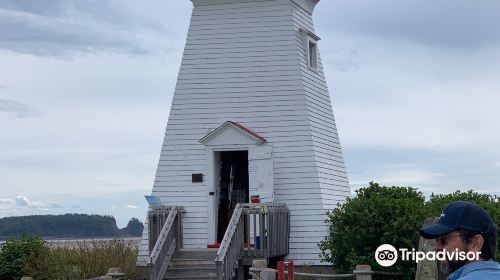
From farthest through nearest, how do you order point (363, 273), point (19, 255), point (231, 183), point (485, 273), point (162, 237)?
1. point (231, 183)
2. point (19, 255)
3. point (162, 237)
4. point (363, 273)
5. point (485, 273)

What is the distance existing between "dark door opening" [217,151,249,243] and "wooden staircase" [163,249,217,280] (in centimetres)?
179

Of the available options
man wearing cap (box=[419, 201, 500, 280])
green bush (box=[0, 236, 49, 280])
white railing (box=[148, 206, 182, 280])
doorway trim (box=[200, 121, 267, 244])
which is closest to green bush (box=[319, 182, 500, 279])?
doorway trim (box=[200, 121, 267, 244])

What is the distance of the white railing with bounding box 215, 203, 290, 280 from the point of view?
18.3 m

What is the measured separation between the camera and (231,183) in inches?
861

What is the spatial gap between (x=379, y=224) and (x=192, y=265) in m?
4.53

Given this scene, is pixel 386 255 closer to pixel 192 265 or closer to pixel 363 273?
pixel 363 273

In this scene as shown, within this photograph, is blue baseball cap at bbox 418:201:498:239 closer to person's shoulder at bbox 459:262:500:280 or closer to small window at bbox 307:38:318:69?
person's shoulder at bbox 459:262:500:280

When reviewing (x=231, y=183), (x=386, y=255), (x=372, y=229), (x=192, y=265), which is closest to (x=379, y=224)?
(x=372, y=229)

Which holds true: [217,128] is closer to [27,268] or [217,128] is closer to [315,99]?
[315,99]

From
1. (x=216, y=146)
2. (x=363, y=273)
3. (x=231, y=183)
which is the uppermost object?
(x=216, y=146)

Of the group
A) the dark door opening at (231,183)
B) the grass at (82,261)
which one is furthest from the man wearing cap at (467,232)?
the dark door opening at (231,183)

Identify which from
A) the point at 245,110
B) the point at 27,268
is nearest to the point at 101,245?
the point at 27,268

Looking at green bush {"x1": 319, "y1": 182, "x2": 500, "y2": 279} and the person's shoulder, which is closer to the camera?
the person's shoulder

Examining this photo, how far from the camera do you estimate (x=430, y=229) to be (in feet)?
14.1
